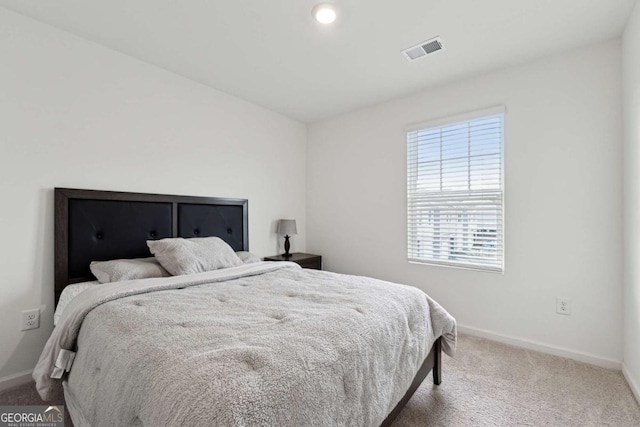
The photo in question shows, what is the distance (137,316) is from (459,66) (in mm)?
2919

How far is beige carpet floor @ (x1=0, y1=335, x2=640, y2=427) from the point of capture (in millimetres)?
1596

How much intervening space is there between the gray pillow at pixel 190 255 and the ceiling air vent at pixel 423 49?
2.19 meters

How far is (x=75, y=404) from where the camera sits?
1.34 m

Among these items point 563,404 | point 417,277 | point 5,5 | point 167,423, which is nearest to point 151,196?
point 5,5

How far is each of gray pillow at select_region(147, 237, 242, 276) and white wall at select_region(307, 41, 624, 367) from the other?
183cm

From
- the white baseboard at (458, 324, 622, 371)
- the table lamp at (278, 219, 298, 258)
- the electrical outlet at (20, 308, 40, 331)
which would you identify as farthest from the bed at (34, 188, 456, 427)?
the table lamp at (278, 219, 298, 258)

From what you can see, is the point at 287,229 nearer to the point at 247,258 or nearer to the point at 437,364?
the point at 247,258

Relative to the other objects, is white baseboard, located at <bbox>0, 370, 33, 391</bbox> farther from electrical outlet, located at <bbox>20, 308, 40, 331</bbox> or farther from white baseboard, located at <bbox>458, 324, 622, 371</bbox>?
white baseboard, located at <bbox>458, 324, 622, 371</bbox>

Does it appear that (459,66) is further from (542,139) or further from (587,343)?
(587,343)

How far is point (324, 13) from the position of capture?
1856 mm

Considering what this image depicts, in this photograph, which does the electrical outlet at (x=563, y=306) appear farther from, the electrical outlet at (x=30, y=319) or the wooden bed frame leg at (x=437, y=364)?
the electrical outlet at (x=30, y=319)

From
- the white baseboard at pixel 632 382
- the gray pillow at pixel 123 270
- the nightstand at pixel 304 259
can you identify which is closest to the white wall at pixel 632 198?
the white baseboard at pixel 632 382

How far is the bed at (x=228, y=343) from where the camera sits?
0.83 m

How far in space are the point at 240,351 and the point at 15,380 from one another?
6.78 feet
